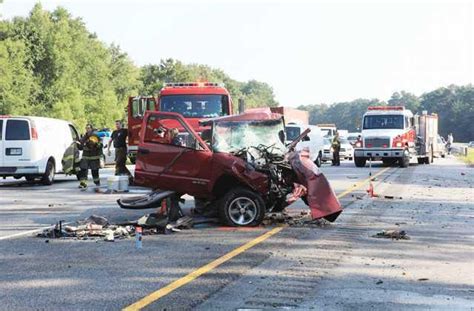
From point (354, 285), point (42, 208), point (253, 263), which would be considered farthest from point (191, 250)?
point (42, 208)

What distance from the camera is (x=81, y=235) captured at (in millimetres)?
9789

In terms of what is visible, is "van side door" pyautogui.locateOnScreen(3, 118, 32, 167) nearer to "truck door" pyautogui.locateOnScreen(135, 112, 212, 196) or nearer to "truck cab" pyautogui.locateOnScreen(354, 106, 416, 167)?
"truck door" pyautogui.locateOnScreen(135, 112, 212, 196)

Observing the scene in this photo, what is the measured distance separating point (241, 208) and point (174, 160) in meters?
1.32

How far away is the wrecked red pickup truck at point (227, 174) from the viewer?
1068 centimetres

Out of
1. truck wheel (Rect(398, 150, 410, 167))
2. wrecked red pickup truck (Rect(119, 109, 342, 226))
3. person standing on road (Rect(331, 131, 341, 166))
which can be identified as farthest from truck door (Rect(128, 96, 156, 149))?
truck wheel (Rect(398, 150, 410, 167))

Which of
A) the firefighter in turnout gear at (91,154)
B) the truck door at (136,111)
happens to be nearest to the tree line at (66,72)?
the truck door at (136,111)

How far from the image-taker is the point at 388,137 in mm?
31422

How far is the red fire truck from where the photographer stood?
18.5 metres

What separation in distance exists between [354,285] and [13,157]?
14762 millimetres

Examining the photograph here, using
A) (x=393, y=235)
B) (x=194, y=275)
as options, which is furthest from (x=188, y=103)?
(x=194, y=275)

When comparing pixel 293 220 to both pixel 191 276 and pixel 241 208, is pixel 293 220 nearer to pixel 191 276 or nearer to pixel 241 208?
pixel 241 208

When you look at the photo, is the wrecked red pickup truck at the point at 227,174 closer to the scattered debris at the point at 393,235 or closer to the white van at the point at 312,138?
the scattered debris at the point at 393,235

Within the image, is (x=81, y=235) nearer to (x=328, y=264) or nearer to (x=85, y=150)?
(x=328, y=264)

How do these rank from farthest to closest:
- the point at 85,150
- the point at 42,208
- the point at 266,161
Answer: the point at 85,150 → the point at 42,208 → the point at 266,161
